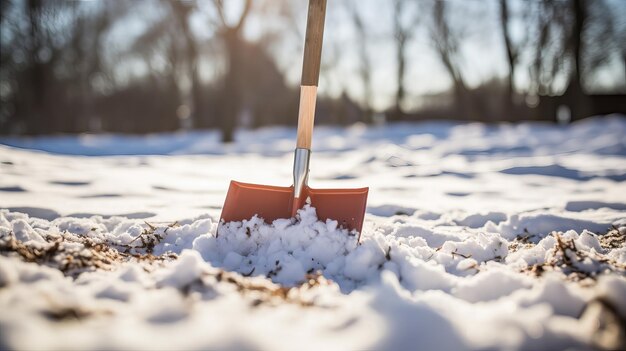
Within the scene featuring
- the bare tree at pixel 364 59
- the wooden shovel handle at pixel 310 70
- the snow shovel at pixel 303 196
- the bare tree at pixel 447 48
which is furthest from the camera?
the bare tree at pixel 364 59

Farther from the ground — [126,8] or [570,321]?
[126,8]

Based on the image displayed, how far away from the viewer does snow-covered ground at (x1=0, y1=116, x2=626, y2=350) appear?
3.07 ft

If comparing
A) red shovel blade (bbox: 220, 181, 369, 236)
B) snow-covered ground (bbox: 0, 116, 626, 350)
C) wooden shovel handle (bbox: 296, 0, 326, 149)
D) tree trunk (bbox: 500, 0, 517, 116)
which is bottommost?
snow-covered ground (bbox: 0, 116, 626, 350)

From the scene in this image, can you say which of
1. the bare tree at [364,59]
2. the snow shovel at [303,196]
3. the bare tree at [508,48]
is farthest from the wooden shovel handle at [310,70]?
the bare tree at [364,59]

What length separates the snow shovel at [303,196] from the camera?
178cm

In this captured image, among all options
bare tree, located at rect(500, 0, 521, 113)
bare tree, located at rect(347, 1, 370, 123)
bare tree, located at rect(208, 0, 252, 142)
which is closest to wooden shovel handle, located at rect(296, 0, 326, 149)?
bare tree, located at rect(208, 0, 252, 142)

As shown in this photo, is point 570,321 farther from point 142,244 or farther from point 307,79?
point 142,244

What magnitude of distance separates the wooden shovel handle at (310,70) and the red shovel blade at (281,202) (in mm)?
255

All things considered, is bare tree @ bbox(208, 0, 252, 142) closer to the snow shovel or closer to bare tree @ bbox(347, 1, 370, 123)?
the snow shovel

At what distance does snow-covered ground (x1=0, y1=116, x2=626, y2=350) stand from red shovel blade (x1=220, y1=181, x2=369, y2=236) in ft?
0.30

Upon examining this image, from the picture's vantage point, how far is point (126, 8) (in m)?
20.1

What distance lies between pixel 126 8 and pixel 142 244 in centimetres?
2184

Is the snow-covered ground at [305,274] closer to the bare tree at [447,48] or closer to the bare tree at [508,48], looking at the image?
the bare tree at [508,48]

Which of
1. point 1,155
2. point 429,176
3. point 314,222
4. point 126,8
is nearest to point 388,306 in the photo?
point 314,222
